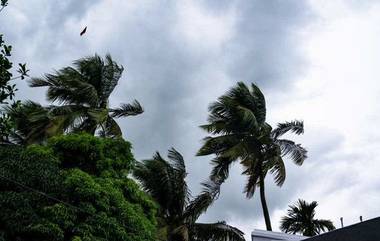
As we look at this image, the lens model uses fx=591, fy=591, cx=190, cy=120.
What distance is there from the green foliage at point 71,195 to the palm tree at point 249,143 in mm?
6842

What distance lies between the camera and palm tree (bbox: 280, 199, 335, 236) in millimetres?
29109

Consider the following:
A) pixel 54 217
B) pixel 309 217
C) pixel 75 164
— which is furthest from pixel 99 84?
pixel 309 217

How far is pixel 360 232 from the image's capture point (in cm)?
1106

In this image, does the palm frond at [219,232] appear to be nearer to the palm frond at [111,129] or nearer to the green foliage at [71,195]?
the palm frond at [111,129]

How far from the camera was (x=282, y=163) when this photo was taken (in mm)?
25219

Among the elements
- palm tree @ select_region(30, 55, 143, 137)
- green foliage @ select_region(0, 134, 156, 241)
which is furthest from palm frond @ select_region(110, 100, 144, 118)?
green foliage @ select_region(0, 134, 156, 241)

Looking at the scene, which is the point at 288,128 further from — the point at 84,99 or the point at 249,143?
the point at 84,99

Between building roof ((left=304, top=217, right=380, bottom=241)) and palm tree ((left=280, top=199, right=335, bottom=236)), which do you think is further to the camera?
palm tree ((left=280, top=199, right=335, bottom=236))

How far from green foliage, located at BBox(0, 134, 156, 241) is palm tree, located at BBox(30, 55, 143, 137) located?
3.16m

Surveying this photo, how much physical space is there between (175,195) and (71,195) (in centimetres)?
902

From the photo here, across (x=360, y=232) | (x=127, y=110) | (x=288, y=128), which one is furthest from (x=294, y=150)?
(x=360, y=232)

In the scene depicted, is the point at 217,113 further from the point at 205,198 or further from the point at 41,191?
the point at 41,191

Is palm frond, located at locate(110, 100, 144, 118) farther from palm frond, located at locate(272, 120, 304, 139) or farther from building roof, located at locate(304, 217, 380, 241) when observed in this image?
building roof, located at locate(304, 217, 380, 241)

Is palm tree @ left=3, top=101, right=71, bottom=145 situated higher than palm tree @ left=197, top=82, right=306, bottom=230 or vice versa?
palm tree @ left=197, top=82, right=306, bottom=230
